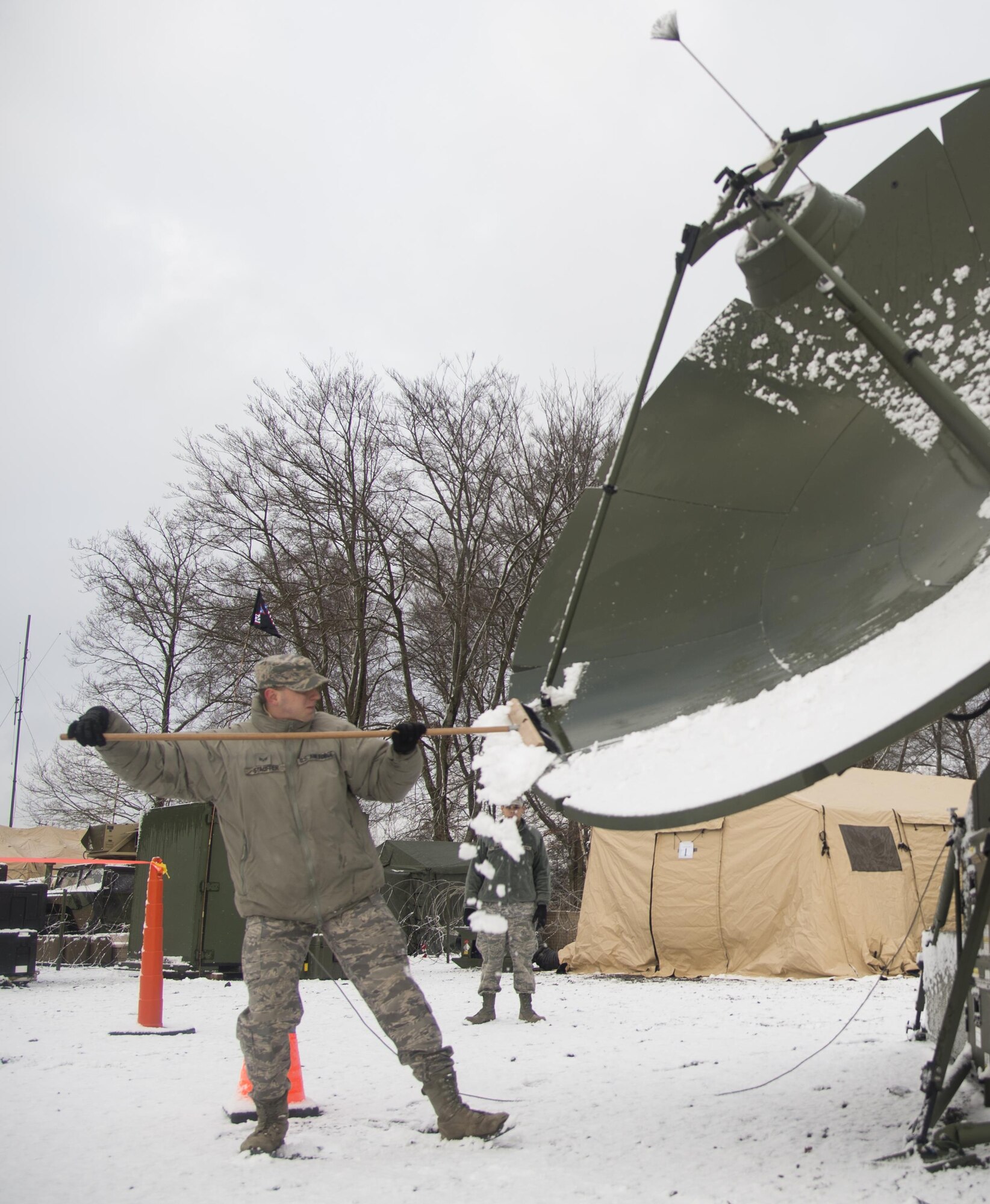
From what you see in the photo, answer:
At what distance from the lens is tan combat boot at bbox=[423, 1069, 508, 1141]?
12.9ft

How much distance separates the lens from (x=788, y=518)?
4.33 m

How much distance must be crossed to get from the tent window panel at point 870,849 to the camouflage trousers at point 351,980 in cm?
977

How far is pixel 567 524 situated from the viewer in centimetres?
464

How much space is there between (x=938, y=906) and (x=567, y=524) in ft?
7.17

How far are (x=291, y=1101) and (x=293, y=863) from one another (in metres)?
1.30

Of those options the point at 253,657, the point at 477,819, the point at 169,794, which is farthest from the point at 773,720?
the point at 253,657

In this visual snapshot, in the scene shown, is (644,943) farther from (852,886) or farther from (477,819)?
(477,819)

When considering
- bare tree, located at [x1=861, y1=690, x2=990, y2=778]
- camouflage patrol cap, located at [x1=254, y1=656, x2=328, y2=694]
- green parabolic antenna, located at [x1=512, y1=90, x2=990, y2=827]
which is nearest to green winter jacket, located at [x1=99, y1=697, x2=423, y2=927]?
camouflage patrol cap, located at [x1=254, y1=656, x2=328, y2=694]

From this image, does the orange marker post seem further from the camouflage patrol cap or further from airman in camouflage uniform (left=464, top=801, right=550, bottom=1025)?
the camouflage patrol cap

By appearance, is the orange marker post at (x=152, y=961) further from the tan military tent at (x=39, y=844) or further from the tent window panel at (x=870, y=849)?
the tan military tent at (x=39, y=844)

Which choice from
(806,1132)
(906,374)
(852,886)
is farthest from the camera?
(852,886)

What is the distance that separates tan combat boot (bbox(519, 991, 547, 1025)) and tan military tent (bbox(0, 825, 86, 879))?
19.7m

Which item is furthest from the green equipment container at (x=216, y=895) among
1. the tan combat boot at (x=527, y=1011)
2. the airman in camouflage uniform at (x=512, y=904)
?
the tan combat boot at (x=527, y=1011)

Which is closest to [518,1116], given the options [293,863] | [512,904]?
[293,863]
